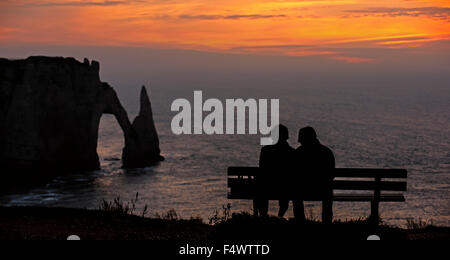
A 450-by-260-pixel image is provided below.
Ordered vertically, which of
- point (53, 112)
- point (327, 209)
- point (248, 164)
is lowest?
point (248, 164)

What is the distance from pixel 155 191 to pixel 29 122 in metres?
13.1

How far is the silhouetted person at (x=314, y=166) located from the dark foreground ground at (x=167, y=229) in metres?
1.22

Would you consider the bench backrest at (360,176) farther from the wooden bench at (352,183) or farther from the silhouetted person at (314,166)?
the silhouetted person at (314,166)

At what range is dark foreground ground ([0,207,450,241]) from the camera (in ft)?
28.0

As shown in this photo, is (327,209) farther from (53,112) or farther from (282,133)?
(53,112)

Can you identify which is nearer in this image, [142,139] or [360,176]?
[360,176]

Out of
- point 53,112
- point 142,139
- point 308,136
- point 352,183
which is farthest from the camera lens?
point 142,139

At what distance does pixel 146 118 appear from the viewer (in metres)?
64.8

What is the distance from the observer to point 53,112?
5725cm

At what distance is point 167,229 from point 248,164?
172 feet

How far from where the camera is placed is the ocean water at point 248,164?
1671 inches

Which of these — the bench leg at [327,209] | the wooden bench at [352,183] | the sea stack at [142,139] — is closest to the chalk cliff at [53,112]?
the sea stack at [142,139]

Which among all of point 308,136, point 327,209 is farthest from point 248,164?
point 308,136
